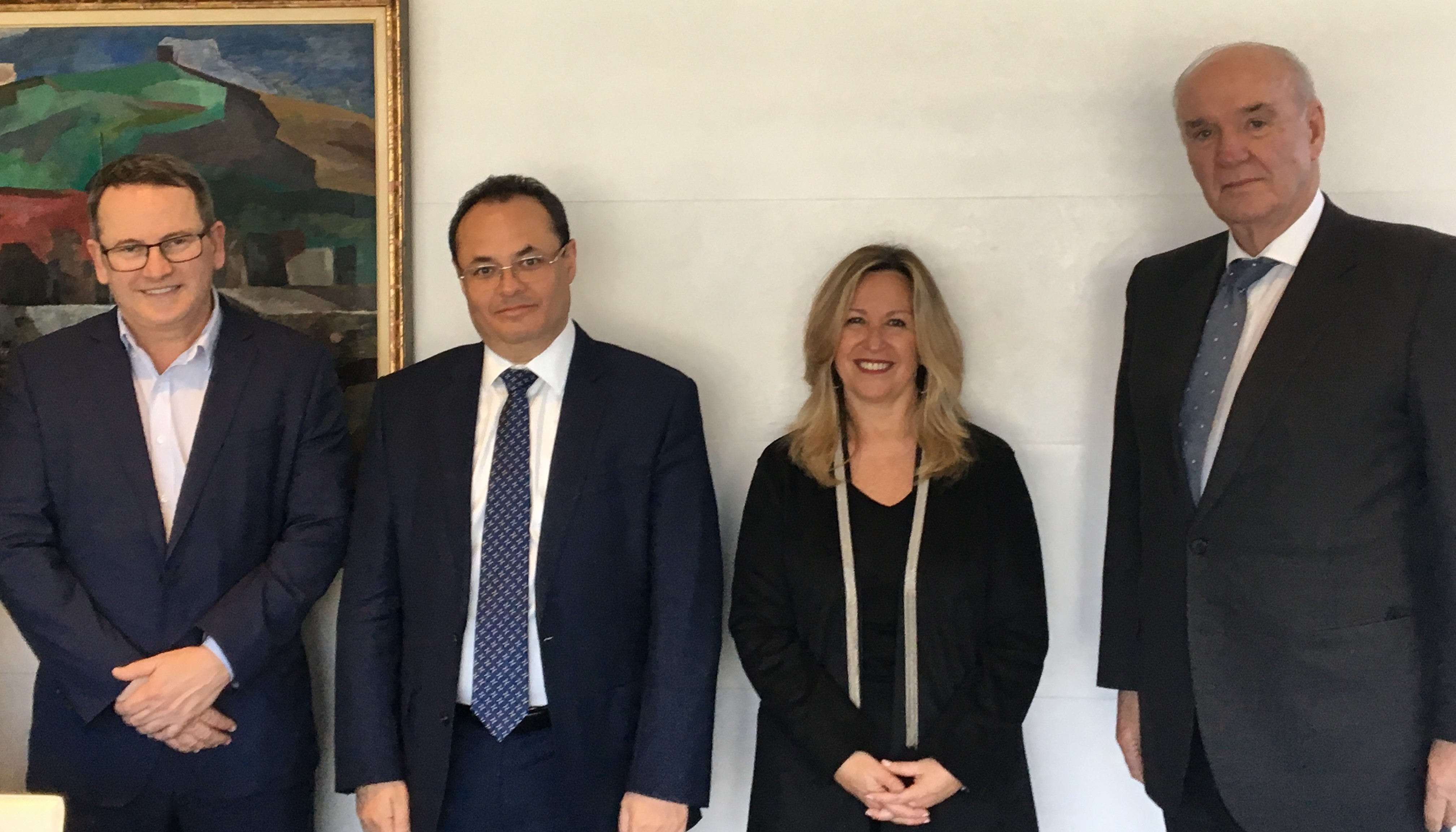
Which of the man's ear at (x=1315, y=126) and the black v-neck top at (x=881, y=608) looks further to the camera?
the black v-neck top at (x=881, y=608)

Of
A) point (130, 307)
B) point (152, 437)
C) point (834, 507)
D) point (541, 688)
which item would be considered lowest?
point (541, 688)

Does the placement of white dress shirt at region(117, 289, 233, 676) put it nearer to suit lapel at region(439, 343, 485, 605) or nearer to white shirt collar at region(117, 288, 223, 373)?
white shirt collar at region(117, 288, 223, 373)

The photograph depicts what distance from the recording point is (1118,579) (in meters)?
1.98

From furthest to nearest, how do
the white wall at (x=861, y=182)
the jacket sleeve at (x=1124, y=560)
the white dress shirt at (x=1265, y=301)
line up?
the white wall at (x=861, y=182), the jacket sleeve at (x=1124, y=560), the white dress shirt at (x=1265, y=301)

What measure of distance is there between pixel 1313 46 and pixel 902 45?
0.98 meters

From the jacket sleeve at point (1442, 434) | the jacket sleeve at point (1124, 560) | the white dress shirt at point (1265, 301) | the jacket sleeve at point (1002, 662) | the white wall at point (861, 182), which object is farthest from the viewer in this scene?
the white wall at point (861, 182)

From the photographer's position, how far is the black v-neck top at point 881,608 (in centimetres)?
191

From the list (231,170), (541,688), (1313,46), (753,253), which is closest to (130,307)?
(231,170)

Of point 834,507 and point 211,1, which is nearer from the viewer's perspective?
point 834,507

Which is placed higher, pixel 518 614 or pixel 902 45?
pixel 902 45

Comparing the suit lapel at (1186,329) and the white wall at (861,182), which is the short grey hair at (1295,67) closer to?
the suit lapel at (1186,329)

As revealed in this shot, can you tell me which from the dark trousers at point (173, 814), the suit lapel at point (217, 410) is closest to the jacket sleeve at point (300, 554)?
the suit lapel at point (217, 410)

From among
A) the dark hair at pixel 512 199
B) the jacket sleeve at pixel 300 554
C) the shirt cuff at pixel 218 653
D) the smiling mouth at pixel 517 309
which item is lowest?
the shirt cuff at pixel 218 653

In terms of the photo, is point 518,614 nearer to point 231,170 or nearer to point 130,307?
point 130,307
